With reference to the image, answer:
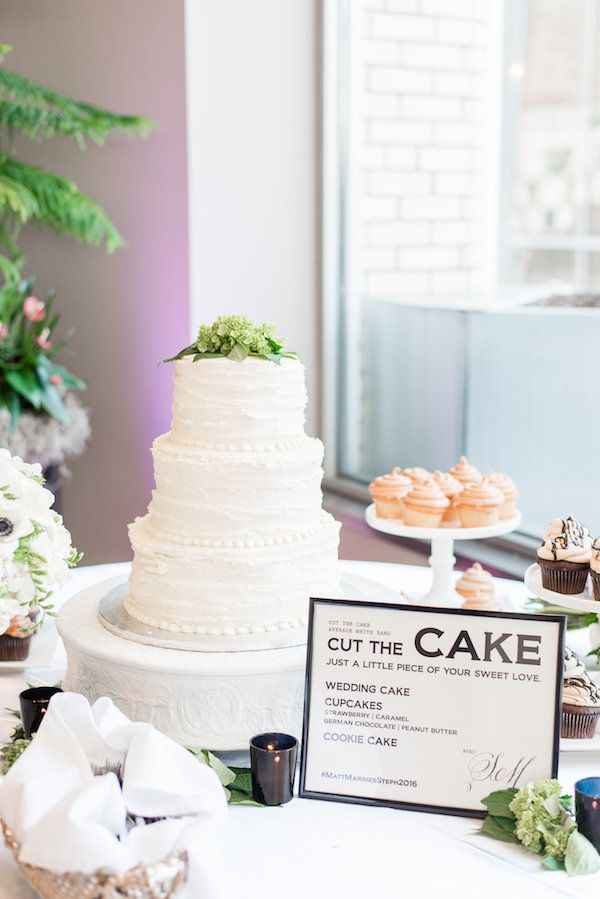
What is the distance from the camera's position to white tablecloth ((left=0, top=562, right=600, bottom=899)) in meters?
1.01

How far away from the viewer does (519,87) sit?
3977 mm

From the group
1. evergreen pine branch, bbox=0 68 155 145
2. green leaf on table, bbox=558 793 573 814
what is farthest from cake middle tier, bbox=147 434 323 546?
evergreen pine branch, bbox=0 68 155 145

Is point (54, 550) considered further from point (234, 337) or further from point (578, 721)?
point (578, 721)

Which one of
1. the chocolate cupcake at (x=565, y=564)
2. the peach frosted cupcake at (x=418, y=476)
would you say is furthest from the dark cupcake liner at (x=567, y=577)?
the peach frosted cupcake at (x=418, y=476)

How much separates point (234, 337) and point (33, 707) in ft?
1.66

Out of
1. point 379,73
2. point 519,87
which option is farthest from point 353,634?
point 519,87

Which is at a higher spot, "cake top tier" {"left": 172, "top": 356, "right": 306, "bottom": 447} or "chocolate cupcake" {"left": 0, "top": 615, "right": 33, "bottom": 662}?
"cake top tier" {"left": 172, "top": 356, "right": 306, "bottom": 447}

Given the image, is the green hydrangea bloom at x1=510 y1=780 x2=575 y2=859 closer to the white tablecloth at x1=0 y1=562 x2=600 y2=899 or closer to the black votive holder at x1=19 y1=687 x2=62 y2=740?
the white tablecloth at x1=0 y1=562 x2=600 y2=899

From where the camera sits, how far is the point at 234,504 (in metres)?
1.32

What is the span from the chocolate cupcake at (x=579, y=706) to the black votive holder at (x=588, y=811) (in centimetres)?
20

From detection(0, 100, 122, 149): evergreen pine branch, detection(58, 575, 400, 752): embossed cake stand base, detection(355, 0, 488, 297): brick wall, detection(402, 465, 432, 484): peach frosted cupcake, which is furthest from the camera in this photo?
detection(355, 0, 488, 297): brick wall

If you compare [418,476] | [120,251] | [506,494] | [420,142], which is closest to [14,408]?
[120,251]

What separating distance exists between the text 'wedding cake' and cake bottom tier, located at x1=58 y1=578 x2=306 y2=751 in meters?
0.08

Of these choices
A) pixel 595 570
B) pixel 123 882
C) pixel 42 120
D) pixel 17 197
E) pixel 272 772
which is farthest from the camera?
pixel 42 120
